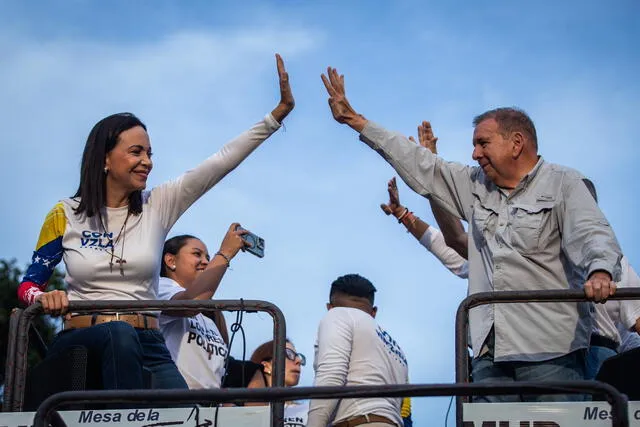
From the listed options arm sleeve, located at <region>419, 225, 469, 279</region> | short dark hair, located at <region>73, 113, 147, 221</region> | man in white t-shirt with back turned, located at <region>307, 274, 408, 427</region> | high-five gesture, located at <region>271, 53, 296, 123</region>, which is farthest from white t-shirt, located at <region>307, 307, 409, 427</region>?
short dark hair, located at <region>73, 113, 147, 221</region>

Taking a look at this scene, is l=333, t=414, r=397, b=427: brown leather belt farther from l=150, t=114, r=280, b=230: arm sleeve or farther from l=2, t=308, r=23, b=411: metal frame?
l=2, t=308, r=23, b=411: metal frame

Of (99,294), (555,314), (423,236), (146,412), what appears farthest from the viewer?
(423,236)

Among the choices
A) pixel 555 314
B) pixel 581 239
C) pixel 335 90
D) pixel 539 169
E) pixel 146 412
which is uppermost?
pixel 335 90

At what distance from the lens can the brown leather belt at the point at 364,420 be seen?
255 inches

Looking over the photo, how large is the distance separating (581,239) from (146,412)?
219cm

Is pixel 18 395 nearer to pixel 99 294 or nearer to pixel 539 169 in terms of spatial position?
pixel 99 294

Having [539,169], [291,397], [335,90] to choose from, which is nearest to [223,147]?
[335,90]

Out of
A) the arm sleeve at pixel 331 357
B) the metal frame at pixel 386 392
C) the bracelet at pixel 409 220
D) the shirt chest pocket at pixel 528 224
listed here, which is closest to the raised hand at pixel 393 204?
the bracelet at pixel 409 220

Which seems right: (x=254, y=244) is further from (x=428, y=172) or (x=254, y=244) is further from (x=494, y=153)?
(x=494, y=153)

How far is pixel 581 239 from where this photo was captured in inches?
217

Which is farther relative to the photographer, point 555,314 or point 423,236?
point 423,236

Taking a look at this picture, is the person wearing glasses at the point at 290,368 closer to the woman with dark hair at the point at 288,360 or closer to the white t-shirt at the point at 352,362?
the woman with dark hair at the point at 288,360

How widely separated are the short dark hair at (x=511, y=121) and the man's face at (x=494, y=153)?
0.04m

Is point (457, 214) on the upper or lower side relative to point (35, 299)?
upper
